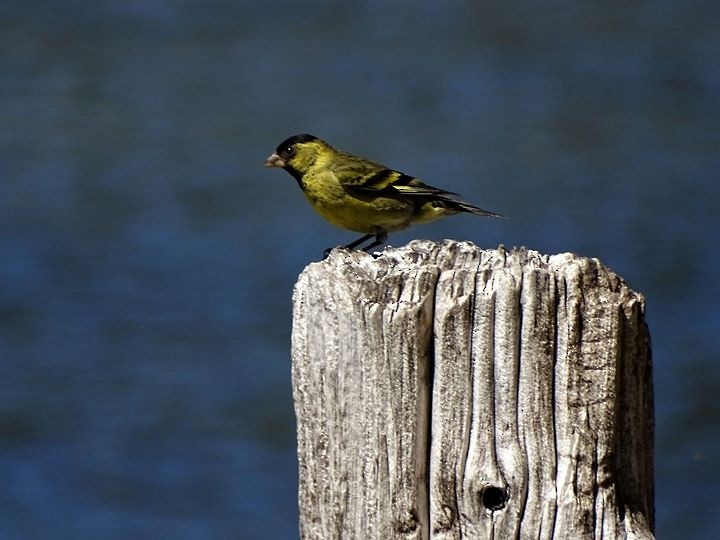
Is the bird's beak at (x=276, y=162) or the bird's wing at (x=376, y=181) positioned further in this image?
the bird's beak at (x=276, y=162)

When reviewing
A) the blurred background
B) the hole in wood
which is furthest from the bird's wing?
the hole in wood

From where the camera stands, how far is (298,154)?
8.71 metres

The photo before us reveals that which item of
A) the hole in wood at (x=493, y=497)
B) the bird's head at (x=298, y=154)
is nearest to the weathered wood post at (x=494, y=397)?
the hole in wood at (x=493, y=497)

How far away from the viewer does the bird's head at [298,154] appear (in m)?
8.66

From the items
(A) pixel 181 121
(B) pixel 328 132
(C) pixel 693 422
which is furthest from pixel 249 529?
(A) pixel 181 121

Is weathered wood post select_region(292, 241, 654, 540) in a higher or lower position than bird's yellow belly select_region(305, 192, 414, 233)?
lower

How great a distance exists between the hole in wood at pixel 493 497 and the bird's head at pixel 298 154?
4708 mm

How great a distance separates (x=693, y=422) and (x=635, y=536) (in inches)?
320

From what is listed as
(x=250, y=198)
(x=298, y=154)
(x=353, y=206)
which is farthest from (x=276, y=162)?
(x=250, y=198)

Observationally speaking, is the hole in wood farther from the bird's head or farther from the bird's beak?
the bird's beak

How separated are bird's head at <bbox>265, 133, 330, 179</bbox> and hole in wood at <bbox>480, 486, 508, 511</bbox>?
4708mm

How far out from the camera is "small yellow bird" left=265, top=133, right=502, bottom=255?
8320 mm

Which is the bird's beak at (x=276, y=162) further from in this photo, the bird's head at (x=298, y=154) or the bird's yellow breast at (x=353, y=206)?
the bird's yellow breast at (x=353, y=206)

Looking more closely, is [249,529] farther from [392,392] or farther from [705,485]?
[392,392]
